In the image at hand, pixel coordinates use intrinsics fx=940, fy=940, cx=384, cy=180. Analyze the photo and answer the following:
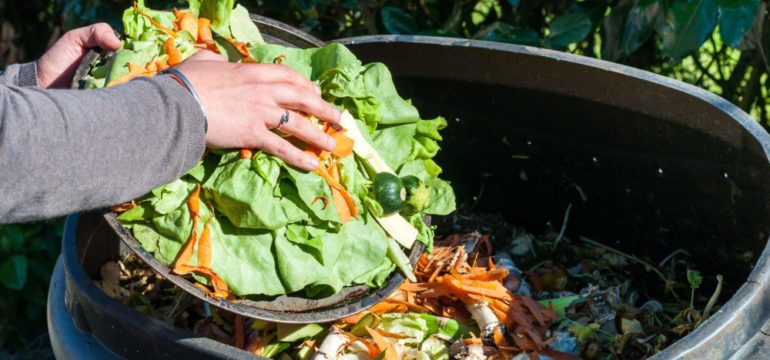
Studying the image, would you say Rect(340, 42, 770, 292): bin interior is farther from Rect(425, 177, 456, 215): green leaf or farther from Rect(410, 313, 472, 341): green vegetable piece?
Rect(410, 313, 472, 341): green vegetable piece

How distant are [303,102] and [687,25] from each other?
4.75ft

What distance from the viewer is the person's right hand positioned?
5.24ft

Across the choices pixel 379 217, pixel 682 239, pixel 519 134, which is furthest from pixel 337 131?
pixel 682 239

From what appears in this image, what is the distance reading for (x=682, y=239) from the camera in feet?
8.04

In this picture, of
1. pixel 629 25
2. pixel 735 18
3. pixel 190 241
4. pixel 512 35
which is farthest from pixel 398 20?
pixel 190 241

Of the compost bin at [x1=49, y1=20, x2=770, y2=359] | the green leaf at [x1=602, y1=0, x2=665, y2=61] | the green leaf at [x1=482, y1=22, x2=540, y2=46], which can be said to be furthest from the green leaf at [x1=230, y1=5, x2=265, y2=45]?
the green leaf at [x1=602, y1=0, x2=665, y2=61]

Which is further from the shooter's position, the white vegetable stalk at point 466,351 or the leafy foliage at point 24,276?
the leafy foliage at point 24,276

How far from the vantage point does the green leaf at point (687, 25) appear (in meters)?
2.65

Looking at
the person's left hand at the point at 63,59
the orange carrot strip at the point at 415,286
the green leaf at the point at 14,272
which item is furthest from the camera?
the green leaf at the point at 14,272

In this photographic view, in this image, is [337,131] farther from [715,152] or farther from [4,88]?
[715,152]

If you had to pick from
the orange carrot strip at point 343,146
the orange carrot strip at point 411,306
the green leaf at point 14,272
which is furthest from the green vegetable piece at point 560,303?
the green leaf at point 14,272

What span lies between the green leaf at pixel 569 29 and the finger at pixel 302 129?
4.55 feet

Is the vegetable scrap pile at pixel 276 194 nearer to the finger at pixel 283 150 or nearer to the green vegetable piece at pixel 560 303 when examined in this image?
the finger at pixel 283 150

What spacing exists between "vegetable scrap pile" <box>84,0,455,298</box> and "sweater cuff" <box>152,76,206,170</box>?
0.20 meters
